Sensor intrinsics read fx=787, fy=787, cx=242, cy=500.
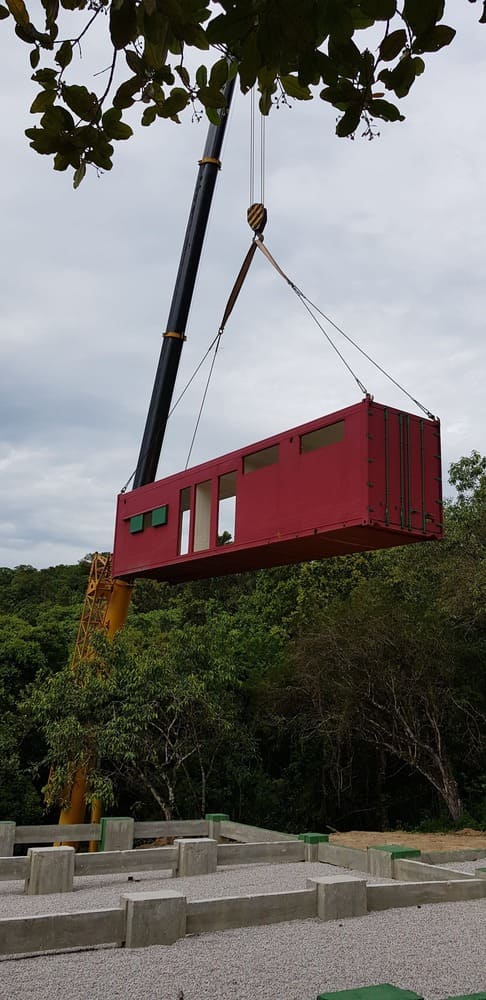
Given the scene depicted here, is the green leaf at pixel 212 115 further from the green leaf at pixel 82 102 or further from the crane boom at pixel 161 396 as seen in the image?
the crane boom at pixel 161 396

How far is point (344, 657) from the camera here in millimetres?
19219

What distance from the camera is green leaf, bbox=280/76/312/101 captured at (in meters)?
3.51

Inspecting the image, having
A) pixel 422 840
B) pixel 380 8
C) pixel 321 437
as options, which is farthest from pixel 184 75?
pixel 422 840

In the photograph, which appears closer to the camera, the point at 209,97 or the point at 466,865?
the point at 209,97

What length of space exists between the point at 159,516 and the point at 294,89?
389 inches

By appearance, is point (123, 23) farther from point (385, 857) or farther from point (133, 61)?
point (385, 857)

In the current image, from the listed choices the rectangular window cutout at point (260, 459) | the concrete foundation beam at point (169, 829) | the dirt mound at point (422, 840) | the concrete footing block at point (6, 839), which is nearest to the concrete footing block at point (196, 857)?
the concrete foundation beam at point (169, 829)

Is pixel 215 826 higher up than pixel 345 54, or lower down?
lower down

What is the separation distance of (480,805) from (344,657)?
15.3 ft

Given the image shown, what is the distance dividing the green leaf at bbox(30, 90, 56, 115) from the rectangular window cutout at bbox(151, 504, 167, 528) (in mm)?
9775

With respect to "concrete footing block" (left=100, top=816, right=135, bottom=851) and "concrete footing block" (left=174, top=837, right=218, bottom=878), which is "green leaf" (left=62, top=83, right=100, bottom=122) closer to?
"concrete footing block" (left=174, top=837, right=218, bottom=878)

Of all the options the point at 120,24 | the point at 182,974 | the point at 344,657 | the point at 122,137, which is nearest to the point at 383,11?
the point at 120,24

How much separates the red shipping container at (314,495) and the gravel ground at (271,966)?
435 centimetres

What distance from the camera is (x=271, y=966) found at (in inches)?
235
